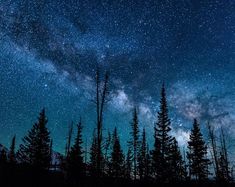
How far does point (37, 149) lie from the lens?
34125 mm

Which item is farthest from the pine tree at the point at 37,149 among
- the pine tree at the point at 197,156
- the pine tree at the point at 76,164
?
the pine tree at the point at 197,156

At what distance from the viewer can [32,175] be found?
1166 inches

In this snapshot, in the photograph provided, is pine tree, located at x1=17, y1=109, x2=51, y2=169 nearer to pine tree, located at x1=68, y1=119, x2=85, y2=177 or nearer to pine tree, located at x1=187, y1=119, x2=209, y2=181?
pine tree, located at x1=68, y1=119, x2=85, y2=177

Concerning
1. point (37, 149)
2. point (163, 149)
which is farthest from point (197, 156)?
point (37, 149)

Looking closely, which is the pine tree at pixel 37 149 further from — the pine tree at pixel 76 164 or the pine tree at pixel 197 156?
the pine tree at pixel 197 156

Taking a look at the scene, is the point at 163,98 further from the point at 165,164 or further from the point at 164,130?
the point at 165,164

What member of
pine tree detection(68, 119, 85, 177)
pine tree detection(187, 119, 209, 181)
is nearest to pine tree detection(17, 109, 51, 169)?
pine tree detection(68, 119, 85, 177)

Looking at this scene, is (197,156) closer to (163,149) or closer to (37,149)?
(163,149)

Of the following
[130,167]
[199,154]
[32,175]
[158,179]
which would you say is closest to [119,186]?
[158,179]

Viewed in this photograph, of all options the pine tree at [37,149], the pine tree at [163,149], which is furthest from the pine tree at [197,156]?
the pine tree at [37,149]

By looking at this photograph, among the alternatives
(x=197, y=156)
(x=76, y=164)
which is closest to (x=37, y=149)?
(x=76, y=164)

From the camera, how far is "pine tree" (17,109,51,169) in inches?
1308

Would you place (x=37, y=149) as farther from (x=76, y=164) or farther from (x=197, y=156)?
(x=197, y=156)

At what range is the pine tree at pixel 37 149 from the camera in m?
33.2
